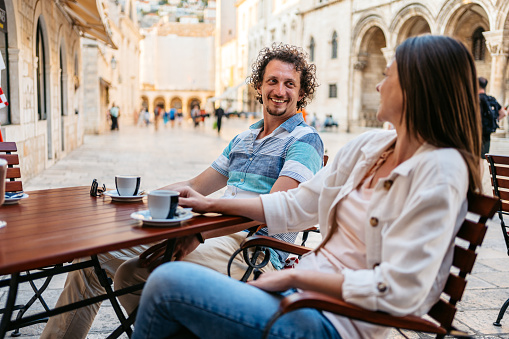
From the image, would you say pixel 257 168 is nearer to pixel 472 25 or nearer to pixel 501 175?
pixel 501 175

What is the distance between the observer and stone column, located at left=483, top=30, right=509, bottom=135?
1836cm

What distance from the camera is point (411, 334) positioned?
3.05 metres

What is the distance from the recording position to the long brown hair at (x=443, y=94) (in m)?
1.53

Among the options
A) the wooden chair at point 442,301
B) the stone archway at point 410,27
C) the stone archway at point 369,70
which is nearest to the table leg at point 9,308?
the wooden chair at point 442,301

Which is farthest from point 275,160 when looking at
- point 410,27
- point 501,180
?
point 410,27

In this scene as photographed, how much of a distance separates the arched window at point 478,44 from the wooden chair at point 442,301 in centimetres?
2307

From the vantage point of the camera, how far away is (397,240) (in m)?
1.49

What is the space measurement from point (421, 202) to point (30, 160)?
876 centimetres

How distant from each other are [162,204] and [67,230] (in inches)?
13.2

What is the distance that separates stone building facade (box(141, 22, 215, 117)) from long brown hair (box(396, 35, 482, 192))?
3122 inches

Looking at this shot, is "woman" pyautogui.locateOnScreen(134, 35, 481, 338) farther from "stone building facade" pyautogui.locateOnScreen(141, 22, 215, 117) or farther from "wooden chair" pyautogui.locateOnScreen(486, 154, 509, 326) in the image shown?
"stone building facade" pyautogui.locateOnScreen(141, 22, 215, 117)

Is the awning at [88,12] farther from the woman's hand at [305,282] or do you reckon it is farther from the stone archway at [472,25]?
the stone archway at [472,25]

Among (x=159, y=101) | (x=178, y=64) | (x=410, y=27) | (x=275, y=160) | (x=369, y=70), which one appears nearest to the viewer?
(x=275, y=160)

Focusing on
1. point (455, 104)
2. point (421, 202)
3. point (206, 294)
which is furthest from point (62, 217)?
point (455, 104)
